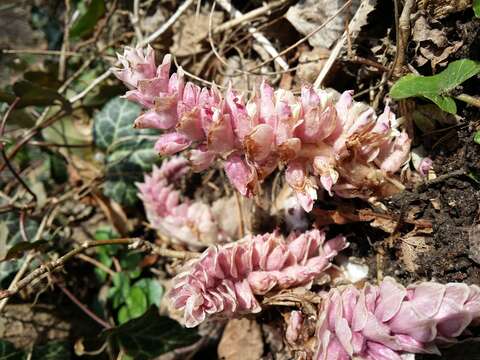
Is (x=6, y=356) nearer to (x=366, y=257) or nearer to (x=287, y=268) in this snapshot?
(x=287, y=268)

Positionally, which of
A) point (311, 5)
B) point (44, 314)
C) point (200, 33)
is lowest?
point (44, 314)

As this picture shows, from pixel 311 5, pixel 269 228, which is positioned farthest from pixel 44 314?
pixel 311 5

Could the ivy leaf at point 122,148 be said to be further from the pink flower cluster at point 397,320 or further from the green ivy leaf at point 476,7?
the green ivy leaf at point 476,7

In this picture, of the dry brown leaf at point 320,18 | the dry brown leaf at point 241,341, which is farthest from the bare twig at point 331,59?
the dry brown leaf at point 241,341

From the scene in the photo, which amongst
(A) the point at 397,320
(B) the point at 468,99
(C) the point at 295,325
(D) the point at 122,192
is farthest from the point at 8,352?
(B) the point at 468,99

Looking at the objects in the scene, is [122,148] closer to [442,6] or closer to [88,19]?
[88,19]
